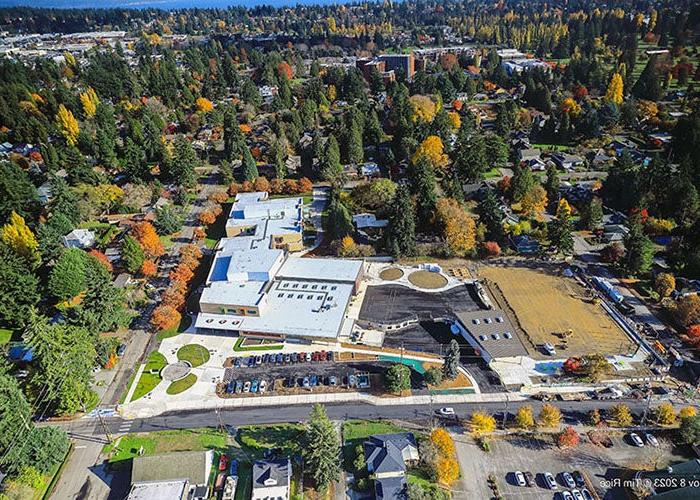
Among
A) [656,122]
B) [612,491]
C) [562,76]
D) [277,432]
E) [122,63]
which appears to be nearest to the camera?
[612,491]

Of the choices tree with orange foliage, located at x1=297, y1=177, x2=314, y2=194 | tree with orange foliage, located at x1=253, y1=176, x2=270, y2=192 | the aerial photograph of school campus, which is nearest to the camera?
the aerial photograph of school campus

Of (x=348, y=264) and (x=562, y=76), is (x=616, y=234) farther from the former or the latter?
(x=562, y=76)

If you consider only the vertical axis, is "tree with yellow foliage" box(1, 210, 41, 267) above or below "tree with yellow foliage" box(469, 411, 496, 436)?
above

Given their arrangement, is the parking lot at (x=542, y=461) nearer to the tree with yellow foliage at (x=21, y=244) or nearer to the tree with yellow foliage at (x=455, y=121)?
the tree with yellow foliage at (x=21, y=244)

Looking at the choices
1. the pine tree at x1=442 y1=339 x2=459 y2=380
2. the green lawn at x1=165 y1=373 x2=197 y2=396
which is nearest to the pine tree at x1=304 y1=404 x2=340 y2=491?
the pine tree at x1=442 y1=339 x2=459 y2=380

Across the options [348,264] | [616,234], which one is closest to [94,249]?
[348,264]

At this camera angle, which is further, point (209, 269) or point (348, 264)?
point (209, 269)

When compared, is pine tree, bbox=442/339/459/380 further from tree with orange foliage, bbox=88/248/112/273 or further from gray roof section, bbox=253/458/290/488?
tree with orange foliage, bbox=88/248/112/273
